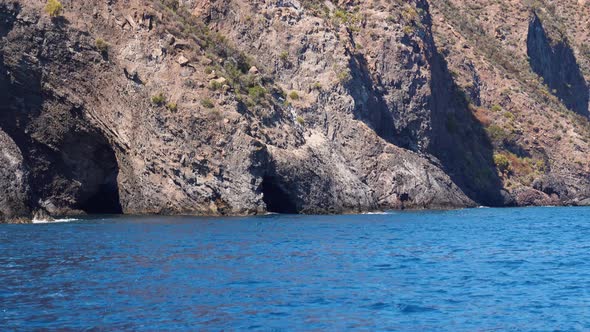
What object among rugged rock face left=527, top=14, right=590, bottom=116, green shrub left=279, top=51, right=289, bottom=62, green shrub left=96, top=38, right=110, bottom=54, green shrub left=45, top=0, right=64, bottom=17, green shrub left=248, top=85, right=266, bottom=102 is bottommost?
green shrub left=248, top=85, right=266, bottom=102

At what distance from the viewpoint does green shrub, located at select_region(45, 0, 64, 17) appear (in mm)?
59156

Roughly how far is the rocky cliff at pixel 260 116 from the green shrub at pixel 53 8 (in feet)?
0.47

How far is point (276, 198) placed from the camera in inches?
2544

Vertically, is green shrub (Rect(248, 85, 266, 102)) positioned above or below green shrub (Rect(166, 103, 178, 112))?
above

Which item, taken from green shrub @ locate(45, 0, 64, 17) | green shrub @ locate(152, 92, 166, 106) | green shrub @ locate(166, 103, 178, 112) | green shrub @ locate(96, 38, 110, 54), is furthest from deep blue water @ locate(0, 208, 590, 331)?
green shrub @ locate(45, 0, 64, 17)

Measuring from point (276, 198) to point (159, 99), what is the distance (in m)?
11.5

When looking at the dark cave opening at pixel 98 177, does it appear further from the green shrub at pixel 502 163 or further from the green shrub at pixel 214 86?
the green shrub at pixel 502 163

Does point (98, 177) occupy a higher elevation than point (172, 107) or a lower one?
lower

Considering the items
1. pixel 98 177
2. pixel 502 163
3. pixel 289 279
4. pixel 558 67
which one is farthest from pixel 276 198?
pixel 558 67

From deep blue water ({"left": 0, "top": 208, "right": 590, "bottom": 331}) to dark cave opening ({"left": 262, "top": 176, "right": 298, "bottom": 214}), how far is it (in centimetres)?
1753

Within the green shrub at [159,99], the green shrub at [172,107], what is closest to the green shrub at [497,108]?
the green shrub at [172,107]

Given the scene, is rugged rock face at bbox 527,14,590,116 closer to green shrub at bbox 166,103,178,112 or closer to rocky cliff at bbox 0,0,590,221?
rocky cliff at bbox 0,0,590,221

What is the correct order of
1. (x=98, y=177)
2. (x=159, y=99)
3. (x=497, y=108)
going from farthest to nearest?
(x=497, y=108) → (x=98, y=177) → (x=159, y=99)

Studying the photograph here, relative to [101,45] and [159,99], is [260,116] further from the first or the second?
[101,45]
